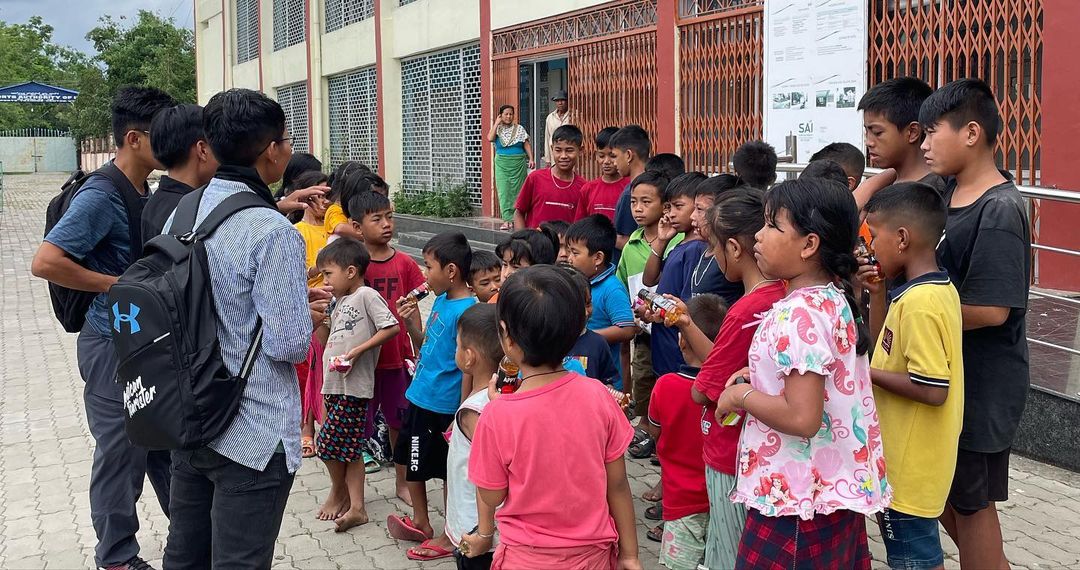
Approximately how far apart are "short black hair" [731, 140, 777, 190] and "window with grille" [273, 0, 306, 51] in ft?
64.2

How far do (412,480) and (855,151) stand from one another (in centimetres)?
260

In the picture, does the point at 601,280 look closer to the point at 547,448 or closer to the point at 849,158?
the point at 849,158

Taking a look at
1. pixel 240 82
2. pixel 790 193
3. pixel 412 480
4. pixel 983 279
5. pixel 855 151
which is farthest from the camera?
pixel 240 82

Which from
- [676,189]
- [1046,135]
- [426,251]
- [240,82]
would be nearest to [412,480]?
→ [426,251]

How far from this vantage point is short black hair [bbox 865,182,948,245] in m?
2.70

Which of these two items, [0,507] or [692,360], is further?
[0,507]

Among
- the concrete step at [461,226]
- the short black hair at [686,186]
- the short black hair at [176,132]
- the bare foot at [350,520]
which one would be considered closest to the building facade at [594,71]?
the concrete step at [461,226]

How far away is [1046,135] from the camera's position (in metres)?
6.49

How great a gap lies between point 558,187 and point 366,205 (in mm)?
2334

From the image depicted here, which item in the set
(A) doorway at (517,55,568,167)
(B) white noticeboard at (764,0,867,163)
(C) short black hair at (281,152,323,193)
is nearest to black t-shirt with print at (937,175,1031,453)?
(C) short black hair at (281,152,323,193)

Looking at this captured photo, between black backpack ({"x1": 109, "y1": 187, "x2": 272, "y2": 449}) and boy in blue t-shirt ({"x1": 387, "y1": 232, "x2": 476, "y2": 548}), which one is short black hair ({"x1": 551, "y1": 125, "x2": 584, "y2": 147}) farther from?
black backpack ({"x1": 109, "y1": 187, "x2": 272, "y2": 449})

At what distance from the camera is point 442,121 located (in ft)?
52.1

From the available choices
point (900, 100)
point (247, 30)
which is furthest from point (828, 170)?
point (247, 30)

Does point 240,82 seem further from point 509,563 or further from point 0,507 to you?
point 509,563
